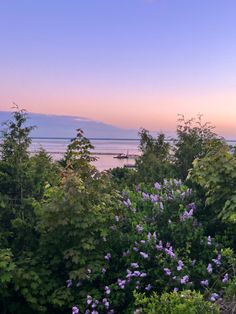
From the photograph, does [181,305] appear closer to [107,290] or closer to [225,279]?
[225,279]

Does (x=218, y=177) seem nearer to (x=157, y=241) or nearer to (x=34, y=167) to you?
(x=157, y=241)

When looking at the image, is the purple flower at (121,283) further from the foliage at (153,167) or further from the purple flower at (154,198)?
the foliage at (153,167)

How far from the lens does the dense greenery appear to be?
4305 millimetres

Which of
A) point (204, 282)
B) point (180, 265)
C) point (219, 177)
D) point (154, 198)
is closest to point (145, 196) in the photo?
point (154, 198)

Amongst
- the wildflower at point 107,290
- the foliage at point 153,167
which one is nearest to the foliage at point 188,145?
the foliage at point 153,167

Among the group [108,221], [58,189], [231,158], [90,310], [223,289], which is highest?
[231,158]

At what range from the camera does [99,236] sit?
4.71 metres

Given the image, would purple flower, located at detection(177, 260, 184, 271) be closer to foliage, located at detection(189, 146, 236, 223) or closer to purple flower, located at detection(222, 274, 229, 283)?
purple flower, located at detection(222, 274, 229, 283)

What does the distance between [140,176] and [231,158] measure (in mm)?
2940

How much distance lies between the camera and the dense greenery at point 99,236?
4305 millimetres

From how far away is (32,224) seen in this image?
197 inches

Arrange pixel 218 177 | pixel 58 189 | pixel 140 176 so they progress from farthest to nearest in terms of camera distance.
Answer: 1. pixel 140 176
2. pixel 218 177
3. pixel 58 189

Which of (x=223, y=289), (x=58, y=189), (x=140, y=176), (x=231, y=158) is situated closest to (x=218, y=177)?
(x=231, y=158)

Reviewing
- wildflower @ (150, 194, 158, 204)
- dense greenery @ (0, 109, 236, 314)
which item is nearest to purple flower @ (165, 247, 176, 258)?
dense greenery @ (0, 109, 236, 314)
